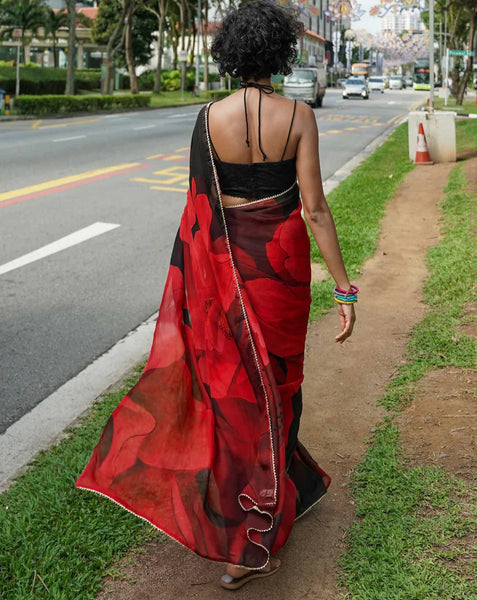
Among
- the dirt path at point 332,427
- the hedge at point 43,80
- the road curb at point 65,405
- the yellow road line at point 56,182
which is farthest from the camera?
the hedge at point 43,80

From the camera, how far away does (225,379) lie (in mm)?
2742

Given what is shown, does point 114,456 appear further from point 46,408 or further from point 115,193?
point 115,193

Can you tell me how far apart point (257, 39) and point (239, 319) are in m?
0.90

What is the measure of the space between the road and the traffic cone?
1602mm

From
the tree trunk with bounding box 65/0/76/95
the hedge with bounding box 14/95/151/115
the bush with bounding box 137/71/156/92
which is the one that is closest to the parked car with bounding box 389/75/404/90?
the bush with bounding box 137/71/156/92

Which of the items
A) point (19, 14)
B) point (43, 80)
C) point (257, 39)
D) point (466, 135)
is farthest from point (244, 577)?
point (19, 14)

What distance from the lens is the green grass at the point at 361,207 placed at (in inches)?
262

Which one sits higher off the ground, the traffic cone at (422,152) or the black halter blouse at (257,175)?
the traffic cone at (422,152)

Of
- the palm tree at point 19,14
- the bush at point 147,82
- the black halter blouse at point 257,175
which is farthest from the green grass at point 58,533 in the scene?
the bush at point 147,82

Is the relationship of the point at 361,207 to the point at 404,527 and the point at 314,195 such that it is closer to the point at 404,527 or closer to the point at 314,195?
the point at 404,527

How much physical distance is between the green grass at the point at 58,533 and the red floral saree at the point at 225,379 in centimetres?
27

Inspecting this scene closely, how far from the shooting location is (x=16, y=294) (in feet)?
21.2

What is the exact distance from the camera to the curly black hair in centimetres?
260

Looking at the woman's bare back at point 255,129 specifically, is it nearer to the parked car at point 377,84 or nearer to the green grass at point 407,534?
the green grass at point 407,534
